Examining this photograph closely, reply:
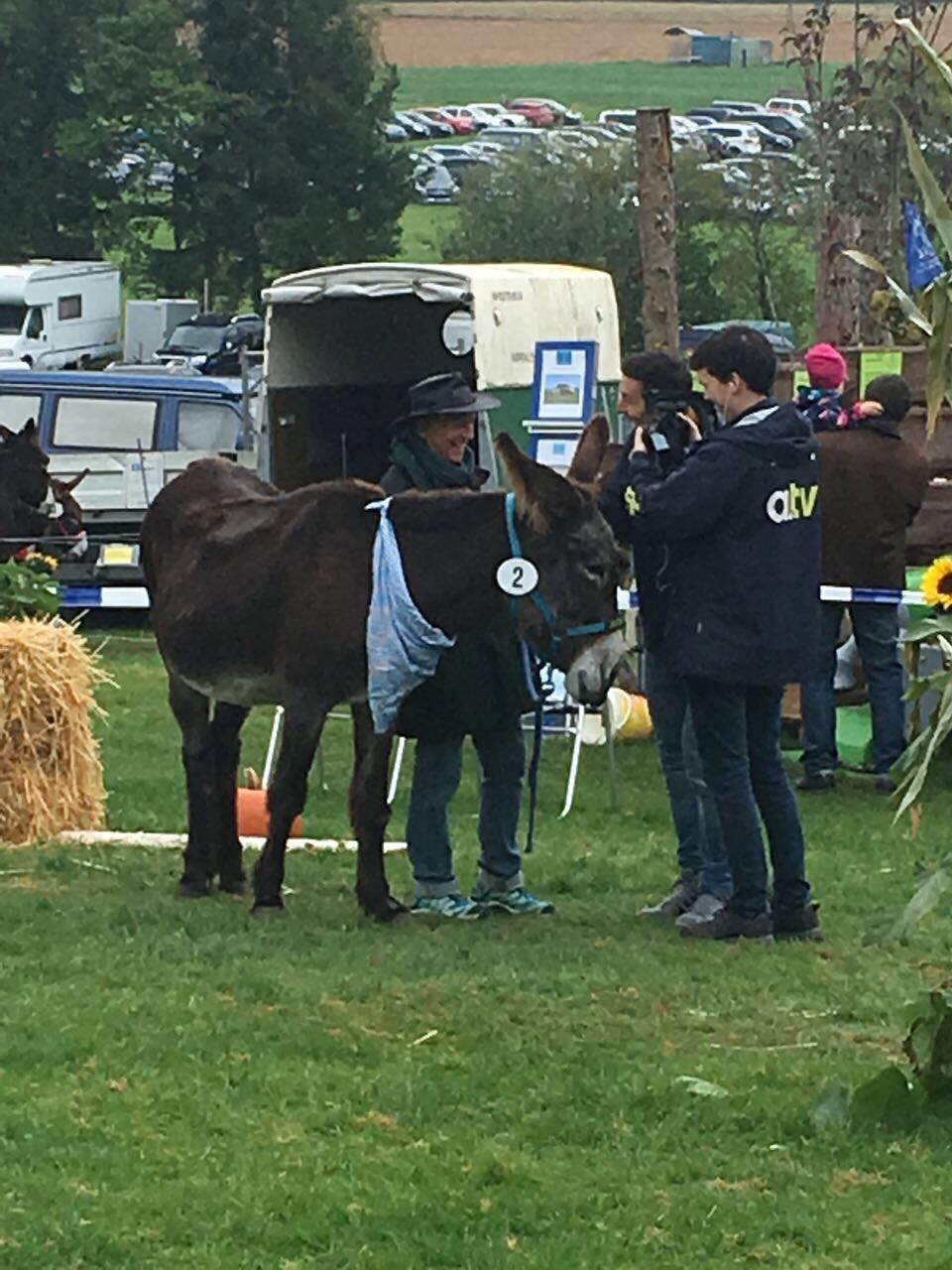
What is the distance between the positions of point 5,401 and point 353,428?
6.05 meters

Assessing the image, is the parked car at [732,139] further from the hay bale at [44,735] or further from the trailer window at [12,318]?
the hay bale at [44,735]

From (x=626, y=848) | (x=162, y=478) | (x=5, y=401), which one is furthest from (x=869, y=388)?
(x=5, y=401)

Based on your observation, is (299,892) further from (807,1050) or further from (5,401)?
(5,401)

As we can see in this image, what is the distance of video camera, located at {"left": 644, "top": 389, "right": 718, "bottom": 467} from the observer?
8875mm

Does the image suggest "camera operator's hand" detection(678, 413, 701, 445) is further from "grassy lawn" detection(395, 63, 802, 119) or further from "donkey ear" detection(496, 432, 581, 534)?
"grassy lawn" detection(395, 63, 802, 119)

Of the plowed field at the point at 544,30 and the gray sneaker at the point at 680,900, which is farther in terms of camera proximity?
the plowed field at the point at 544,30

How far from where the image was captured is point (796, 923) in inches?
352

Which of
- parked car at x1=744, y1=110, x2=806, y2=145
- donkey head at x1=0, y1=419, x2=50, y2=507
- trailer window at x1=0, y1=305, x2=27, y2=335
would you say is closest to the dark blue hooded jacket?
donkey head at x1=0, y1=419, x2=50, y2=507

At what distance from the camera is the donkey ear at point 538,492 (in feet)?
28.8

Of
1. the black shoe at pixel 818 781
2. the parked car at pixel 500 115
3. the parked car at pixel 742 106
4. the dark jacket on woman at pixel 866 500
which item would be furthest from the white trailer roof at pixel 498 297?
the parked car at pixel 742 106

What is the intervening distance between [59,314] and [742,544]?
122 feet

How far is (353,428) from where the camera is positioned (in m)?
19.2

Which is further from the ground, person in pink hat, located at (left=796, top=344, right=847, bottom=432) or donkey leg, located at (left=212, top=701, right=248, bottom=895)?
person in pink hat, located at (left=796, top=344, right=847, bottom=432)

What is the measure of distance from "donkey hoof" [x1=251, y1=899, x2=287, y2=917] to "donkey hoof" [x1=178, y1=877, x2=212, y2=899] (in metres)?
0.54
